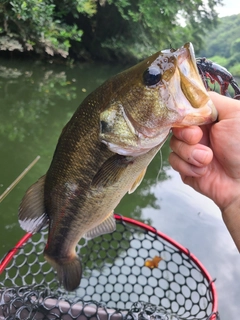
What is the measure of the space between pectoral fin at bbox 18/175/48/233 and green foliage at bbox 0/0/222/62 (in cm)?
997

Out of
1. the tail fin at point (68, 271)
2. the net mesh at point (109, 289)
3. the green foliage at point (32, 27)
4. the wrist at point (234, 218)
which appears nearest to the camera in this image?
the wrist at point (234, 218)

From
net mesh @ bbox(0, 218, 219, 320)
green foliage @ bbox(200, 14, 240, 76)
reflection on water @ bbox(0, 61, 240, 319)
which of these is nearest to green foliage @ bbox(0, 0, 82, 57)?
reflection on water @ bbox(0, 61, 240, 319)

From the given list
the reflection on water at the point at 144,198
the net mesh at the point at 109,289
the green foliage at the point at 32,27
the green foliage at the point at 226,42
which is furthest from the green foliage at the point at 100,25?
the green foliage at the point at 226,42

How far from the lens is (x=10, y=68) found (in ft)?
33.5

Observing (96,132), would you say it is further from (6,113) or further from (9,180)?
(6,113)

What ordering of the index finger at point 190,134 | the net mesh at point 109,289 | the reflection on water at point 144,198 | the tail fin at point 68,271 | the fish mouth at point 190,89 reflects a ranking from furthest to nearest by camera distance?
the reflection on water at point 144,198 → the net mesh at point 109,289 → the tail fin at point 68,271 → the index finger at point 190,134 → the fish mouth at point 190,89

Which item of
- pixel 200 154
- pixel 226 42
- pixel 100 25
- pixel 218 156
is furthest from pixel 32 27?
pixel 226 42

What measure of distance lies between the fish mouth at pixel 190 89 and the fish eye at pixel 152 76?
0.08 meters

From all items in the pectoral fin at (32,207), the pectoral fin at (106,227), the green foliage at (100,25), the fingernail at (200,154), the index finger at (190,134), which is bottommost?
the green foliage at (100,25)

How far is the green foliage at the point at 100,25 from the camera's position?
36.2 feet

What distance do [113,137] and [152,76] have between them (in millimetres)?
292

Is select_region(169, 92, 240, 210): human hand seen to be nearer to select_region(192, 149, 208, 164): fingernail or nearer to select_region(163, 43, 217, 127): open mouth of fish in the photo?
select_region(192, 149, 208, 164): fingernail

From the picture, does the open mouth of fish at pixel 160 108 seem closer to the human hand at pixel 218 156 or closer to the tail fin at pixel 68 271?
the human hand at pixel 218 156

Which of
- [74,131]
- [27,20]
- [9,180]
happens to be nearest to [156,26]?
[27,20]
